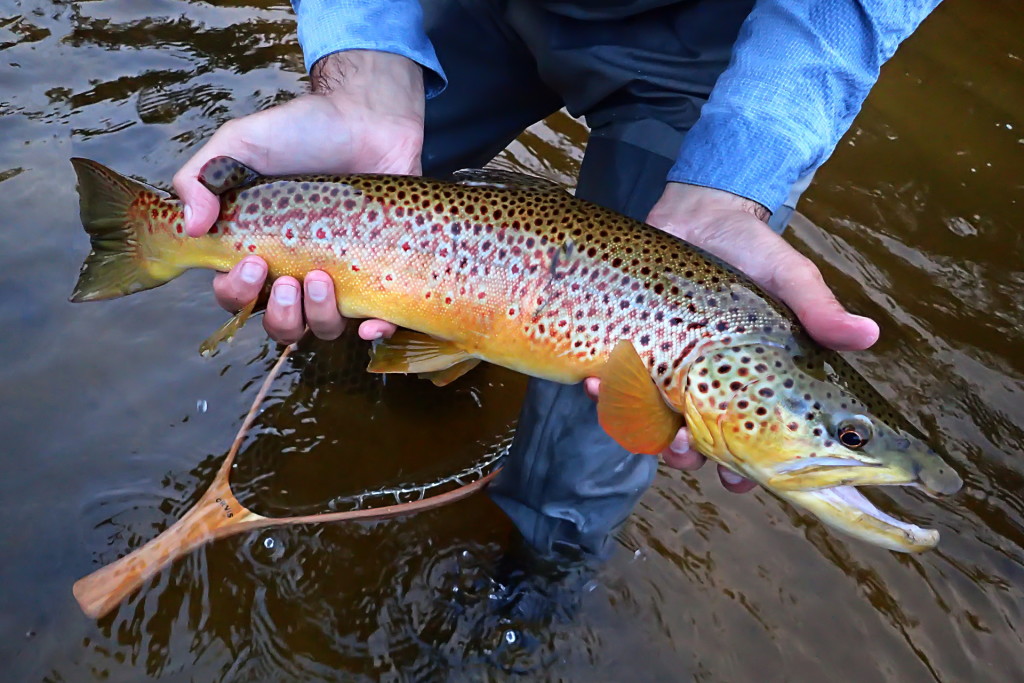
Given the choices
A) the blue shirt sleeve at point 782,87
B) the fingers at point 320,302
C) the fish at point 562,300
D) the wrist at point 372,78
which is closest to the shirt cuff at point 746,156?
the blue shirt sleeve at point 782,87

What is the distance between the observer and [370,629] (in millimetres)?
2516

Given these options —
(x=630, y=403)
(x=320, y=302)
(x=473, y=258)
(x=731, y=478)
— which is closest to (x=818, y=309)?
(x=630, y=403)

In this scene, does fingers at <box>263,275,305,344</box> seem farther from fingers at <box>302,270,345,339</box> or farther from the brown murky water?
the brown murky water

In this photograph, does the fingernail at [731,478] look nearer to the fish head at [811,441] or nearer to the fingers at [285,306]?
the fish head at [811,441]

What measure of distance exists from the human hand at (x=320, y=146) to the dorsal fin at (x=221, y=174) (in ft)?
0.09

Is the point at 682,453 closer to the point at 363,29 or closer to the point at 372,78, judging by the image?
Result: the point at 372,78

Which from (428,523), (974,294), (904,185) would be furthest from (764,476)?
(904,185)

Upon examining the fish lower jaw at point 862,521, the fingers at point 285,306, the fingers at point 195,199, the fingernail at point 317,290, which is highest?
the fingers at point 195,199

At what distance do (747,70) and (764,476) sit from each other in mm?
1071

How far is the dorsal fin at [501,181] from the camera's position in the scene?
217 centimetres

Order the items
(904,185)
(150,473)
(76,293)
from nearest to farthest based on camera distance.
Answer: (76,293) < (150,473) < (904,185)

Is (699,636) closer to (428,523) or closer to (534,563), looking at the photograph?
(534,563)

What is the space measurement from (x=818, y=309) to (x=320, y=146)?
4.51 feet

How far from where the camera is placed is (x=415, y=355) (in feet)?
7.22
